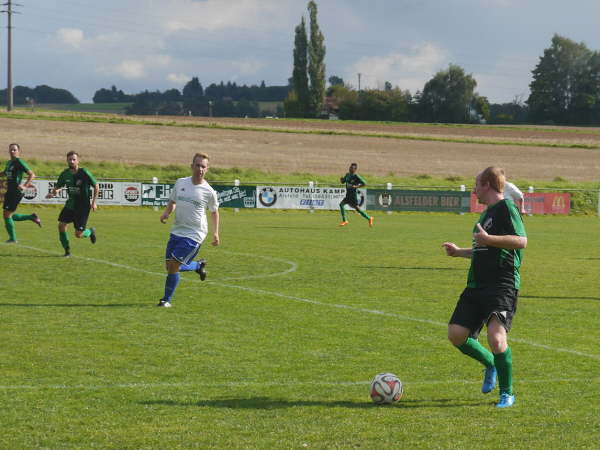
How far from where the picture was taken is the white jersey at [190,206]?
12.5 meters

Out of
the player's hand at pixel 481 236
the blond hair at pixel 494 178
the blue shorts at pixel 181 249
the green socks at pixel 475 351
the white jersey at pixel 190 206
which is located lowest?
the green socks at pixel 475 351

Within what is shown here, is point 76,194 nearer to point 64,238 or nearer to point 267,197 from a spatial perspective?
point 64,238

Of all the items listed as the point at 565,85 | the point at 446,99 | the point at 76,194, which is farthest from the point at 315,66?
the point at 76,194

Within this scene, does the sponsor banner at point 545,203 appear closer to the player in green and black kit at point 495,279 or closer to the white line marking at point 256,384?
the white line marking at point 256,384

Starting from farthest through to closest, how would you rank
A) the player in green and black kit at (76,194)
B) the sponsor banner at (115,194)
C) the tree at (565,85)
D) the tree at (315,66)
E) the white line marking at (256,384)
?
the tree at (565,85) → the tree at (315,66) → the sponsor banner at (115,194) → the player in green and black kit at (76,194) → the white line marking at (256,384)

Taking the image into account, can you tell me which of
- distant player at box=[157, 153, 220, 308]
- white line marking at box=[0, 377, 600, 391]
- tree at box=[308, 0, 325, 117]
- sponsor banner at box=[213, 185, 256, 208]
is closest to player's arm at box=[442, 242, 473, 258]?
white line marking at box=[0, 377, 600, 391]

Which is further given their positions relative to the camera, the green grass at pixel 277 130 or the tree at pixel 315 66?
the tree at pixel 315 66

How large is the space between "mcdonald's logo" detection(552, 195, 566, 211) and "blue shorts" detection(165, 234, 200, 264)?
36.4 m

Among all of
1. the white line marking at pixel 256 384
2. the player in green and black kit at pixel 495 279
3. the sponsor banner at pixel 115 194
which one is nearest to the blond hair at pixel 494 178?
the player in green and black kit at pixel 495 279

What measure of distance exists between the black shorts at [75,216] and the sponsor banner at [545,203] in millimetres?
29001

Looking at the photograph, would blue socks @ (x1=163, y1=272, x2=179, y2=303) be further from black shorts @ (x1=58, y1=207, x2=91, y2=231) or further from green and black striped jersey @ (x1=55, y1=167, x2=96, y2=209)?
black shorts @ (x1=58, y1=207, x2=91, y2=231)

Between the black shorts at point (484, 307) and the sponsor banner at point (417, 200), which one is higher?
the black shorts at point (484, 307)

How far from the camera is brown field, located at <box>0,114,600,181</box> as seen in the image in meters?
59.3

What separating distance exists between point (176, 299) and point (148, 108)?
16443cm
